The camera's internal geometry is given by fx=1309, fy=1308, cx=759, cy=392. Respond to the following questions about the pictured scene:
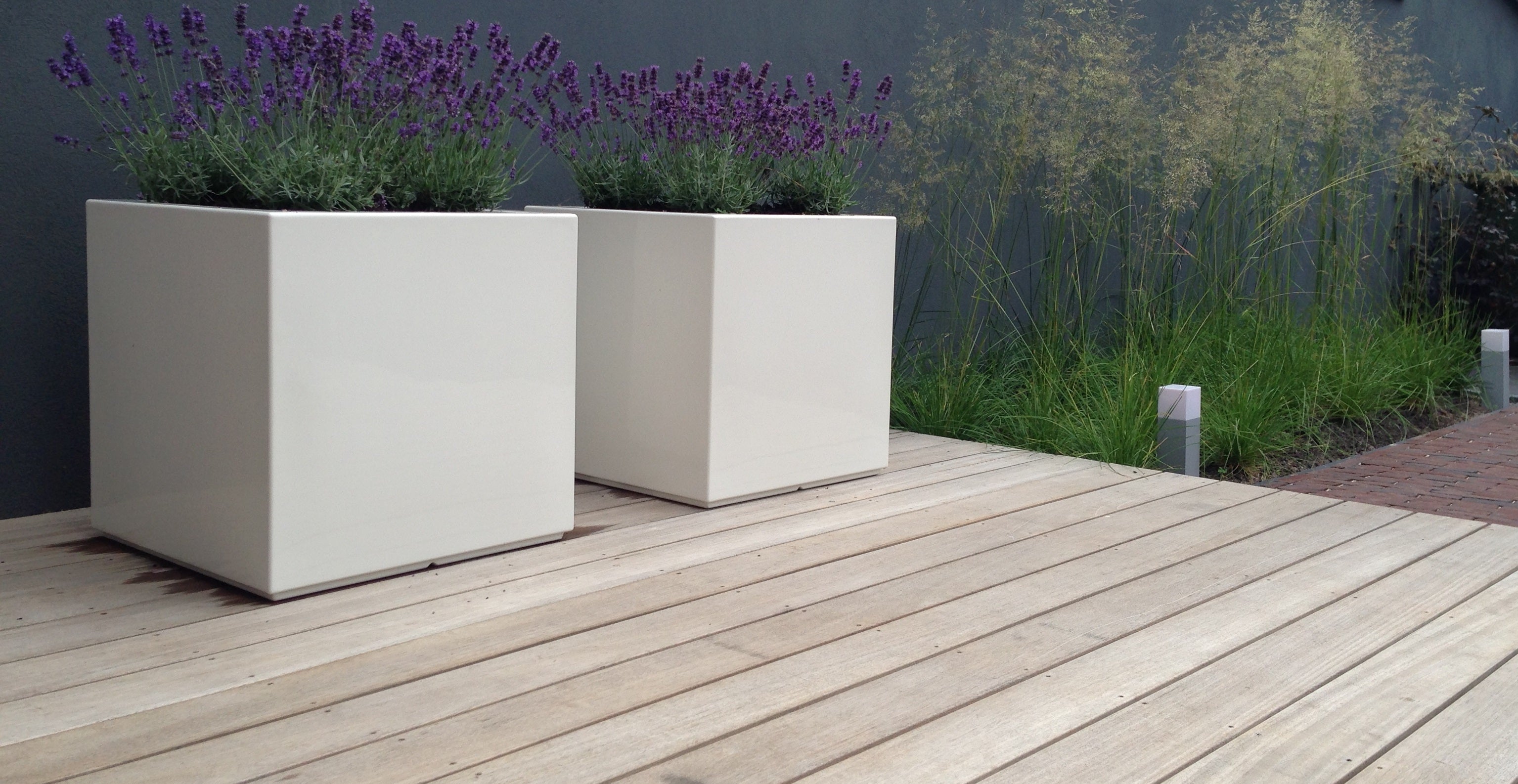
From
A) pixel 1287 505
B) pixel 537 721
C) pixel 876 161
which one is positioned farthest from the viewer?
pixel 876 161

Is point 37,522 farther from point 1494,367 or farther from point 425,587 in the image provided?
point 1494,367

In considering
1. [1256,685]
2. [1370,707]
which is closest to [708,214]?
[1256,685]

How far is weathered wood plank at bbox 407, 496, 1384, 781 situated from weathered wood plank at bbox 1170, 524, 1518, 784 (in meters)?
0.33

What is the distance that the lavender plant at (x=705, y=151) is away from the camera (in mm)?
2684

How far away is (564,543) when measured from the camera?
234cm

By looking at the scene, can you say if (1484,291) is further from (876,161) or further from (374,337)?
(374,337)

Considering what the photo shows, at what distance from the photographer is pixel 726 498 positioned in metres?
2.65

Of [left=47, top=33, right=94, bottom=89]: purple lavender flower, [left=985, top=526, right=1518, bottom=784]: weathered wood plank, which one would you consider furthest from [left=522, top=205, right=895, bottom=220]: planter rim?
[left=985, top=526, right=1518, bottom=784]: weathered wood plank

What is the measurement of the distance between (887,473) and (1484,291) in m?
5.28

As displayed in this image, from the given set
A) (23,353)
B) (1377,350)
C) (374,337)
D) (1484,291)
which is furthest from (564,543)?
(1484,291)

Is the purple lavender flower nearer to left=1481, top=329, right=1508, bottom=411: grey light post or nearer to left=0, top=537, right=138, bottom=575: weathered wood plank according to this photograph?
left=0, top=537, right=138, bottom=575: weathered wood plank

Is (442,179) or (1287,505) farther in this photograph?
(1287,505)

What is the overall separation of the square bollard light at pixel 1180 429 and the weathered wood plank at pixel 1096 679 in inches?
34.7

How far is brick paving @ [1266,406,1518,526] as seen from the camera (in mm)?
3477
